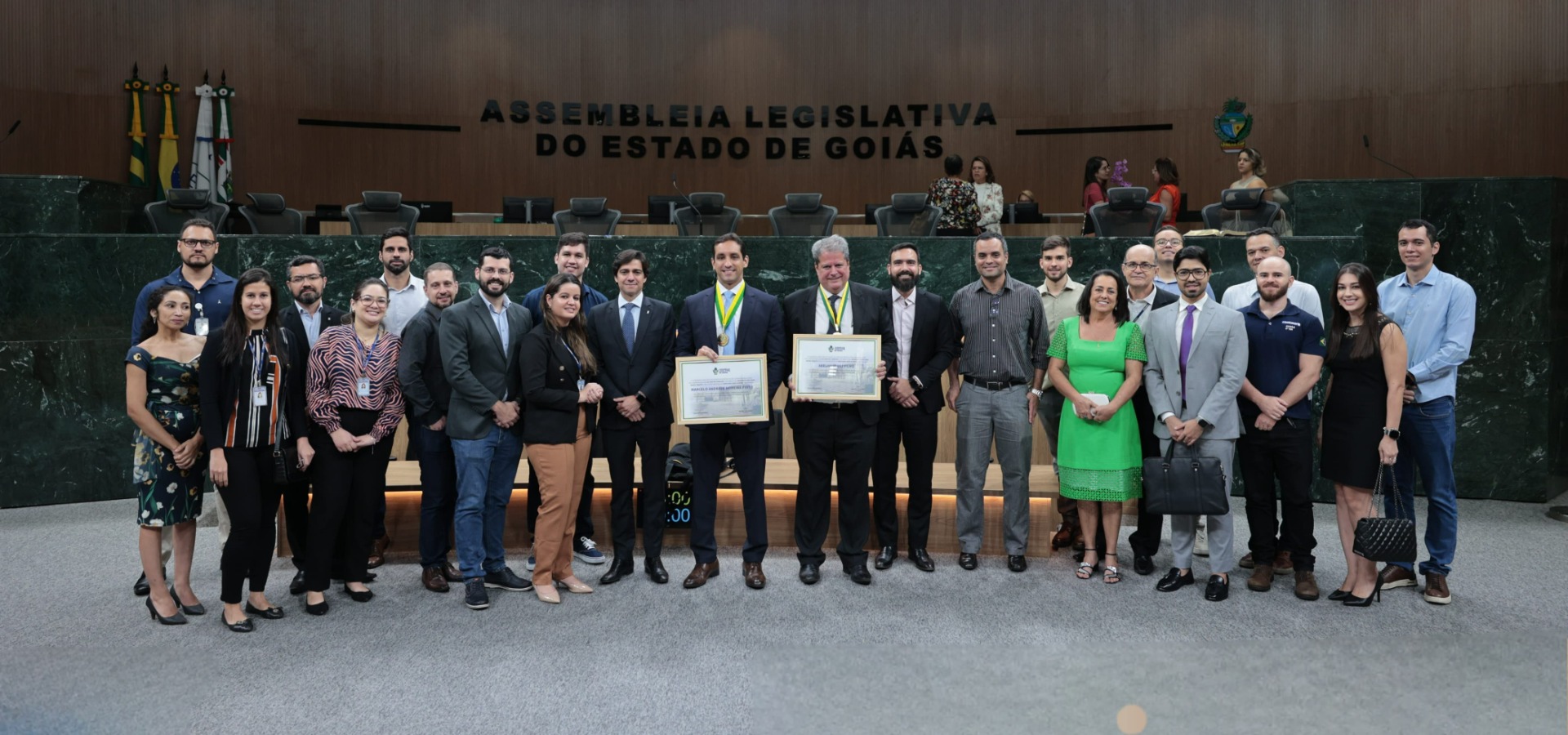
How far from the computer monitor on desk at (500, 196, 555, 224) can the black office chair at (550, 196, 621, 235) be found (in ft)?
4.30

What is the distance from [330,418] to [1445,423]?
4.46m

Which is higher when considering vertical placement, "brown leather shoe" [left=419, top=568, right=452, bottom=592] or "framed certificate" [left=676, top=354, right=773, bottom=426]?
"framed certificate" [left=676, top=354, right=773, bottom=426]

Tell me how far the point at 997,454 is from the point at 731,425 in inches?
49.0

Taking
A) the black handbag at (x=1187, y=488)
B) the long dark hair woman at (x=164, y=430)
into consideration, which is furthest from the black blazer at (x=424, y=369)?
the black handbag at (x=1187, y=488)

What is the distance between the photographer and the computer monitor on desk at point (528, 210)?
946 cm

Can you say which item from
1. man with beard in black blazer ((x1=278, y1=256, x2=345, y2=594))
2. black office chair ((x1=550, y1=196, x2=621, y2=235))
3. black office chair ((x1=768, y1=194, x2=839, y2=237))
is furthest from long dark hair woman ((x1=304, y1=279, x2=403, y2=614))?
black office chair ((x1=768, y1=194, x2=839, y2=237))

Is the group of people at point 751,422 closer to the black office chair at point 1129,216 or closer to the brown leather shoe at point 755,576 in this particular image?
the brown leather shoe at point 755,576

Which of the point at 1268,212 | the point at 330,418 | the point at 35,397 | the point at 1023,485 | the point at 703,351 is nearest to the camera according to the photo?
the point at 330,418

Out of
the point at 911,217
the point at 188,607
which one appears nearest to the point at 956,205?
the point at 911,217

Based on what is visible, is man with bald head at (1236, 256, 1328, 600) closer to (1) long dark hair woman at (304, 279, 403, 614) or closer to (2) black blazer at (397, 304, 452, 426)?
(2) black blazer at (397, 304, 452, 426)

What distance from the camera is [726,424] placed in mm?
4766

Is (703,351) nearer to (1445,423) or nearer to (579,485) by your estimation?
(579,485)

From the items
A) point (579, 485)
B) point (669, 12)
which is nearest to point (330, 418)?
point (579, 485)

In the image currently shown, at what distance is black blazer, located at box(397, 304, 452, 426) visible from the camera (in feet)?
14.5
